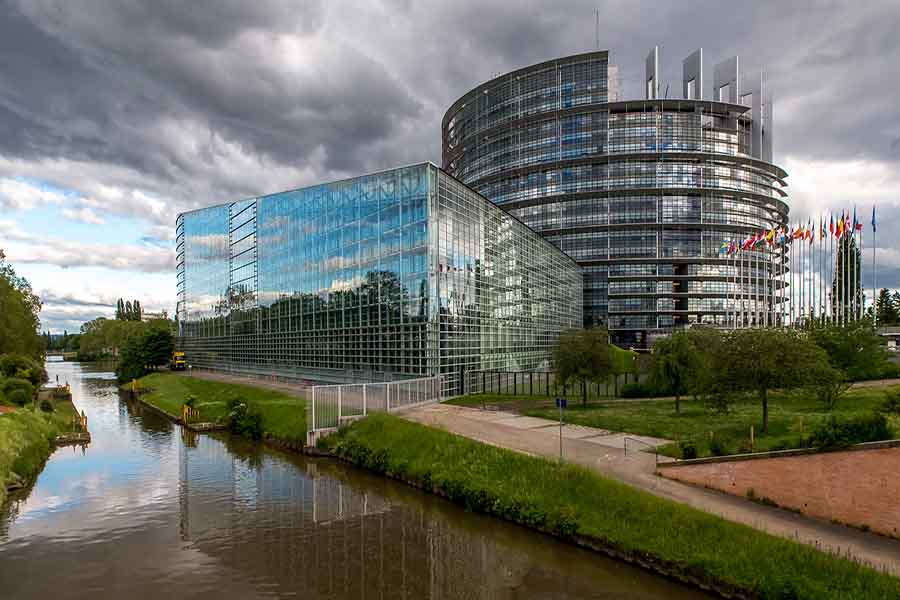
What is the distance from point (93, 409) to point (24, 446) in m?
28.4

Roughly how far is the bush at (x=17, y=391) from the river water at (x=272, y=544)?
22.3m

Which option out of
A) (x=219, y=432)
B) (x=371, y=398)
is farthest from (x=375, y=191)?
(x=219, y=432)

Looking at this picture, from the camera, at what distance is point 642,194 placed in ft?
341

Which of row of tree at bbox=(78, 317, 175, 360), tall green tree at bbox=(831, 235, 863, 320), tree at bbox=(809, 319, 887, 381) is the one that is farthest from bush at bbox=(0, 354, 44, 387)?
tall green tree at bbox=(831, 235, 863, 320)

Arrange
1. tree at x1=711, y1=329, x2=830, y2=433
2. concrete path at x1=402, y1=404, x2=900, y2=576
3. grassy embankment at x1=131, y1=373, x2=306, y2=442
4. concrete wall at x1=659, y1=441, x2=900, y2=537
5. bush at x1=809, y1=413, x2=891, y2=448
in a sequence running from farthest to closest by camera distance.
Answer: grassy embankment at x1=131, y1=373, x2=306, y2=442 → tree at x1=711, y1=329, x2=830, y2=433 → bush at x1=809, y1=413, x2=891, y2=448 → concrete wall at x1=659, y1=441, x2=900, y2=537 → concrete path at x1=402, y1=404, x2=900, y2=576

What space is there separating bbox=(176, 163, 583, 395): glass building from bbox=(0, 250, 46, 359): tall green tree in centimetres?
2378

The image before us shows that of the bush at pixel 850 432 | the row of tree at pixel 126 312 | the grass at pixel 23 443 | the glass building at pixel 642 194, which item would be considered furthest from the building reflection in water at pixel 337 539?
the row of tree at pixel 126 312

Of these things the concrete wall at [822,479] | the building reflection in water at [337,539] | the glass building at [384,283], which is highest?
the glass building at [384,283]

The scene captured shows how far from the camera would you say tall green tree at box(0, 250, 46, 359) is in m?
64.5

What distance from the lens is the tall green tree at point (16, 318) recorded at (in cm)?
6450

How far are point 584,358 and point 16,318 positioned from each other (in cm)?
7031

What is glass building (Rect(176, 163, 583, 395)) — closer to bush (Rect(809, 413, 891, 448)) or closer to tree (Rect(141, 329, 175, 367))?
tree (Rect(141, 329, 175, 367))

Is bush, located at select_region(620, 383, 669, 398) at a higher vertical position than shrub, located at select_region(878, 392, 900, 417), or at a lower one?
lower

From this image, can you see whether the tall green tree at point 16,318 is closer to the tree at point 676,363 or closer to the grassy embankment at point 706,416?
the grassy embankment at point 706,416
